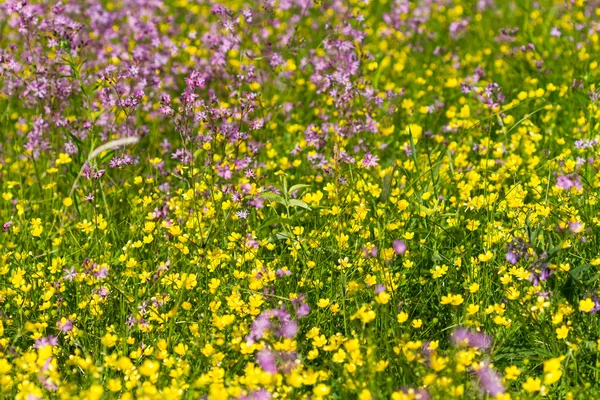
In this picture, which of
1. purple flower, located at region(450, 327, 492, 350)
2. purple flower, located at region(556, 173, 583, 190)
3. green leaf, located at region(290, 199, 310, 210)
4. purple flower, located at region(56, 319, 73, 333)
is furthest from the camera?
green leaf, located at region(290, 199, 310, 210)

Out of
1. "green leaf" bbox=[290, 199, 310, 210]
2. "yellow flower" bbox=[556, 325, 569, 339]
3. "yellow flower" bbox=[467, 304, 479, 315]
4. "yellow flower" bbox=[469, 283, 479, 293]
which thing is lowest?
"yellow flower" bbox=[556, 325, 569, 339]

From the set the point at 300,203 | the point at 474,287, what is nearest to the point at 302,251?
the point at 300,203

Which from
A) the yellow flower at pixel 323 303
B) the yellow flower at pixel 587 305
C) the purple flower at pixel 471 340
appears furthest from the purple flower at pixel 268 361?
the yellow flower at pixel 587 305

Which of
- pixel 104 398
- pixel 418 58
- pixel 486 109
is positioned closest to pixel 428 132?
pixel 486 109

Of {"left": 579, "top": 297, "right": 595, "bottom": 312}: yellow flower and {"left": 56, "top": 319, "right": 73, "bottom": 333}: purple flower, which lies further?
{"left": 56, "top": 319, "right": 73, "bottom": 333}: purple flower

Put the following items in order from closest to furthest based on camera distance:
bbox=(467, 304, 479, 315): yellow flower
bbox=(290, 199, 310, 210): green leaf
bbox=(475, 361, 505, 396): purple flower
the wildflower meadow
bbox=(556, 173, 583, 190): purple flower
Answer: bbox=(475, 361, 505, 396): purple flower, the wildflower meadow, bbox=(467, 304, 479, 315): yellow flower, bbox=(556, 173, 583, 190): purple flower, bbox=(290, 199, 310, 210): green leaf

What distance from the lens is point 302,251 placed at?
3.21 meters

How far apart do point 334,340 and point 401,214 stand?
965 millimetres

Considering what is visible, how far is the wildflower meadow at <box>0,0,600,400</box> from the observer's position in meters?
2.46

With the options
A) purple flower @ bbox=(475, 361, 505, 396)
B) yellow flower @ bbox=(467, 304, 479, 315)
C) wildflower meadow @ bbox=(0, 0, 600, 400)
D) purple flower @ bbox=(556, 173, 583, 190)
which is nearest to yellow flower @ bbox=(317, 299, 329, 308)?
wildflower meadow @ bbox=(0, 0, 600, 400)

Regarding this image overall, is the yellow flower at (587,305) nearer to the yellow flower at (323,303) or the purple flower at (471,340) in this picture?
the purple flower at (471,340)

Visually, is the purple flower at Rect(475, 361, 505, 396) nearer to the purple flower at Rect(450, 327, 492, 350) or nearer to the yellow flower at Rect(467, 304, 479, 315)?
the purple flower at Rect(450, 327, 492, 350)

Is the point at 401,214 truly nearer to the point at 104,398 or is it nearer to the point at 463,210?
the point at 463,210

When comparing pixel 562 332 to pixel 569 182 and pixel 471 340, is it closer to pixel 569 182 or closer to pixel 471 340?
pixel 471 340
